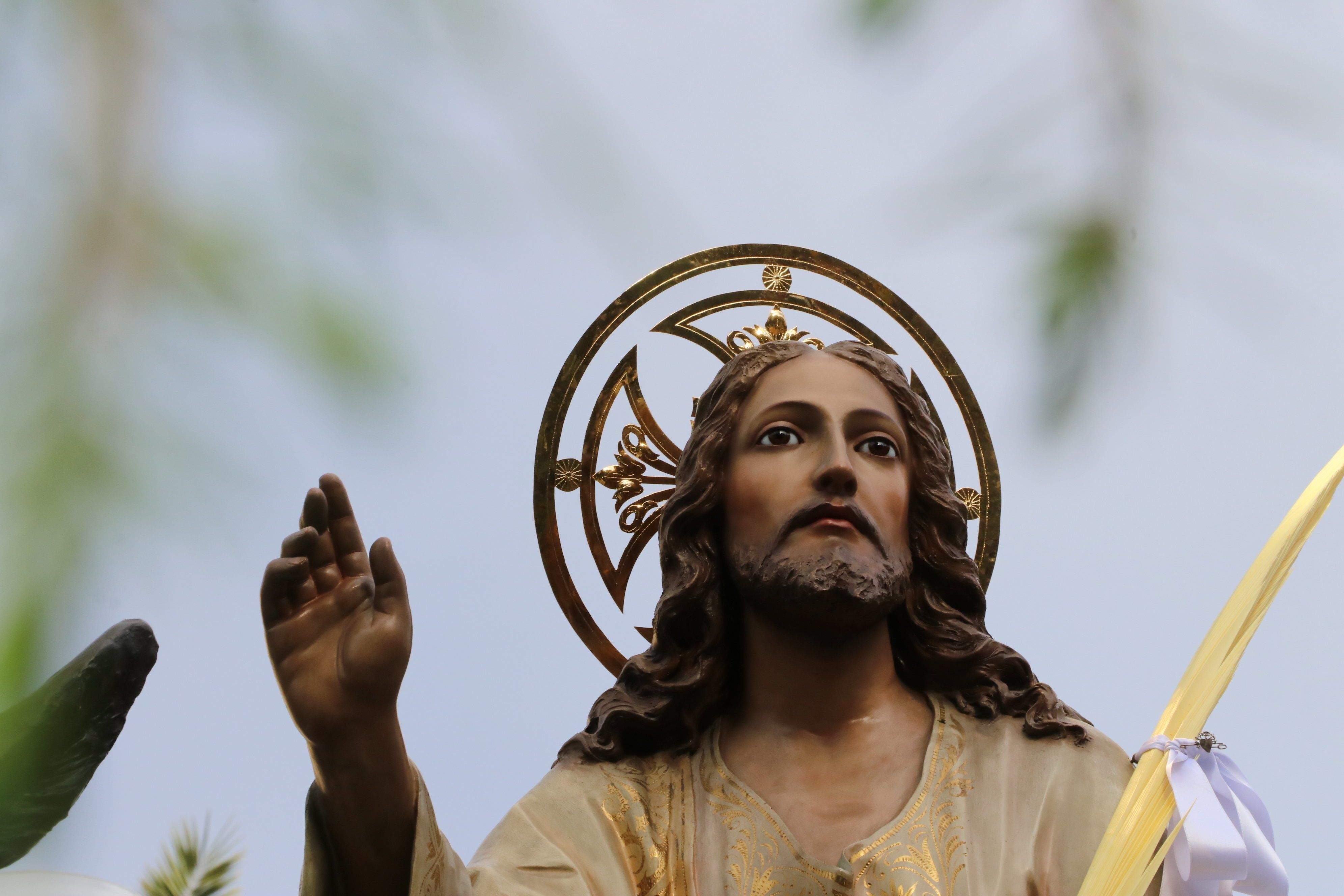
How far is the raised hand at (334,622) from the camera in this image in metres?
2.81

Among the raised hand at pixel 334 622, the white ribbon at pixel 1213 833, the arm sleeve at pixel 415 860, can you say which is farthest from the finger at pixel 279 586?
the white ribbon at pixel 1213 833

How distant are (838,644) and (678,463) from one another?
83 centimetres

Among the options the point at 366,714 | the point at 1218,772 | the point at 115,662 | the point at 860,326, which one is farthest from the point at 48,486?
the point at 860,326

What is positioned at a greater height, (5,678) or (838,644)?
(838,644)

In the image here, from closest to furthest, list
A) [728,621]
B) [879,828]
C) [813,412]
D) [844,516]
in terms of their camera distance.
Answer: [879,828]
[844,516]
[813,412]
[728,621]

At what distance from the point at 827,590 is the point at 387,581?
3.44 feet

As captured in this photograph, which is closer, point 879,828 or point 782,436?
point 879,828

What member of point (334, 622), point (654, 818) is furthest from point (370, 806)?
point (654, 818)

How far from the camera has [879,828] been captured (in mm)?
3209

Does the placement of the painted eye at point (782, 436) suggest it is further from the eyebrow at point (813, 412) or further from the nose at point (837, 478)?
the nose at point (837, 478)

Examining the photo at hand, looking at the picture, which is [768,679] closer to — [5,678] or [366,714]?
[366,714]

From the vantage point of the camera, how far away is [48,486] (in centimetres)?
47

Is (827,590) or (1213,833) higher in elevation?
(827,590)

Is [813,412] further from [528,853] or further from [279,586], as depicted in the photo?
[279,586]
